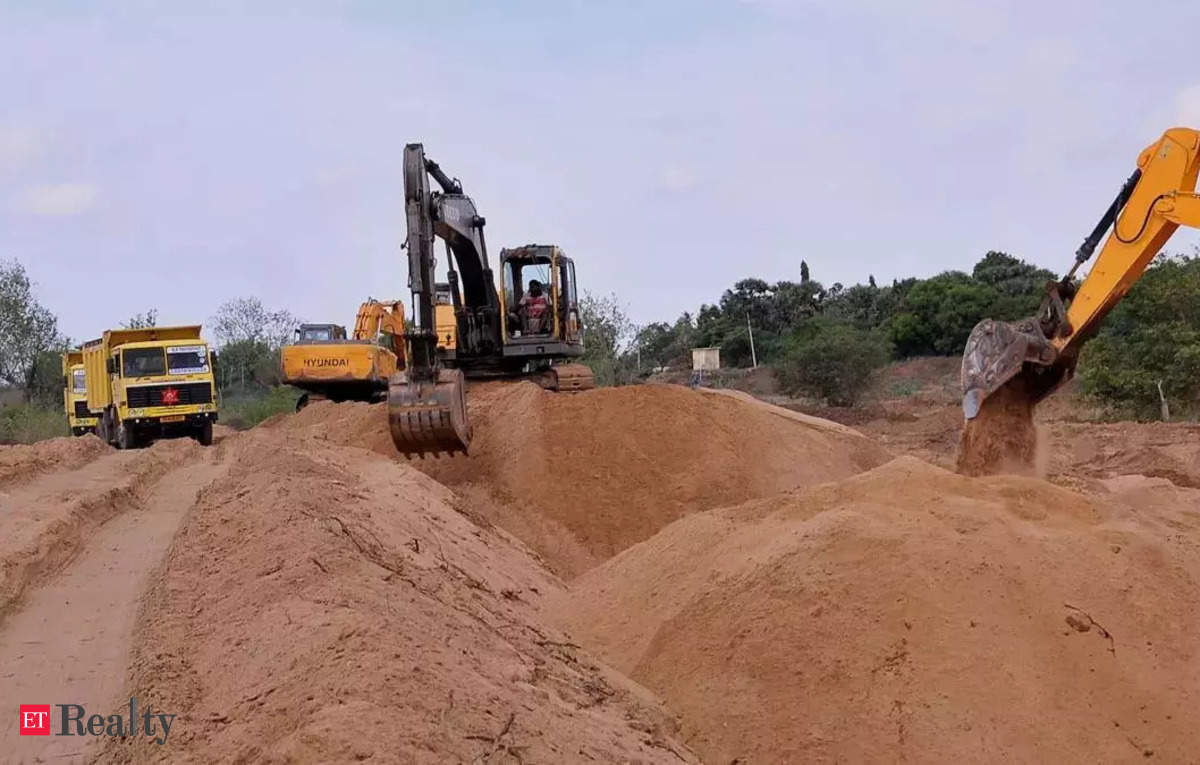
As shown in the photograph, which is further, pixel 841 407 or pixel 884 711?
pixel 841 407

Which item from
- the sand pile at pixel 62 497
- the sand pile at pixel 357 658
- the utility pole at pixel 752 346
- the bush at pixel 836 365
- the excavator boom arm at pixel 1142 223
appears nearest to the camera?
the sand pile at pixel 357 658

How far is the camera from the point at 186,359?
1007 inches

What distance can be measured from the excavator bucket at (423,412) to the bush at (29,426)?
2806 centimetres

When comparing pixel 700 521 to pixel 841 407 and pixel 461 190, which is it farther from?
pixel 841 407

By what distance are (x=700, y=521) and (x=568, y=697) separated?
3.17 metres

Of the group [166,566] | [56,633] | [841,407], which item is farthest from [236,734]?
[841,407]

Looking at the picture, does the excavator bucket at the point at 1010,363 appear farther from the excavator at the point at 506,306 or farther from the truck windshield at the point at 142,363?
the truck windshield at the point at 142,363

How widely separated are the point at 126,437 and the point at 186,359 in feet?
7.04

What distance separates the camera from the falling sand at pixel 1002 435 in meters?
11.1

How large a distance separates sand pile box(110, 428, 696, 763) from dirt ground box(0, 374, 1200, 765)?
0.02 meters

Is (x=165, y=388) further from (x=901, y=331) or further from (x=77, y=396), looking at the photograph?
(x=901, y=331)

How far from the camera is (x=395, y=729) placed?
4059mm

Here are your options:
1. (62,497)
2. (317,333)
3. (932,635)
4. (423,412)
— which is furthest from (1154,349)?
(317,333)

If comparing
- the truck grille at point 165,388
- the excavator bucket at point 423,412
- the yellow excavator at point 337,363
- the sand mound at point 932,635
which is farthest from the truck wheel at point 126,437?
the sand mound at point 932,635
